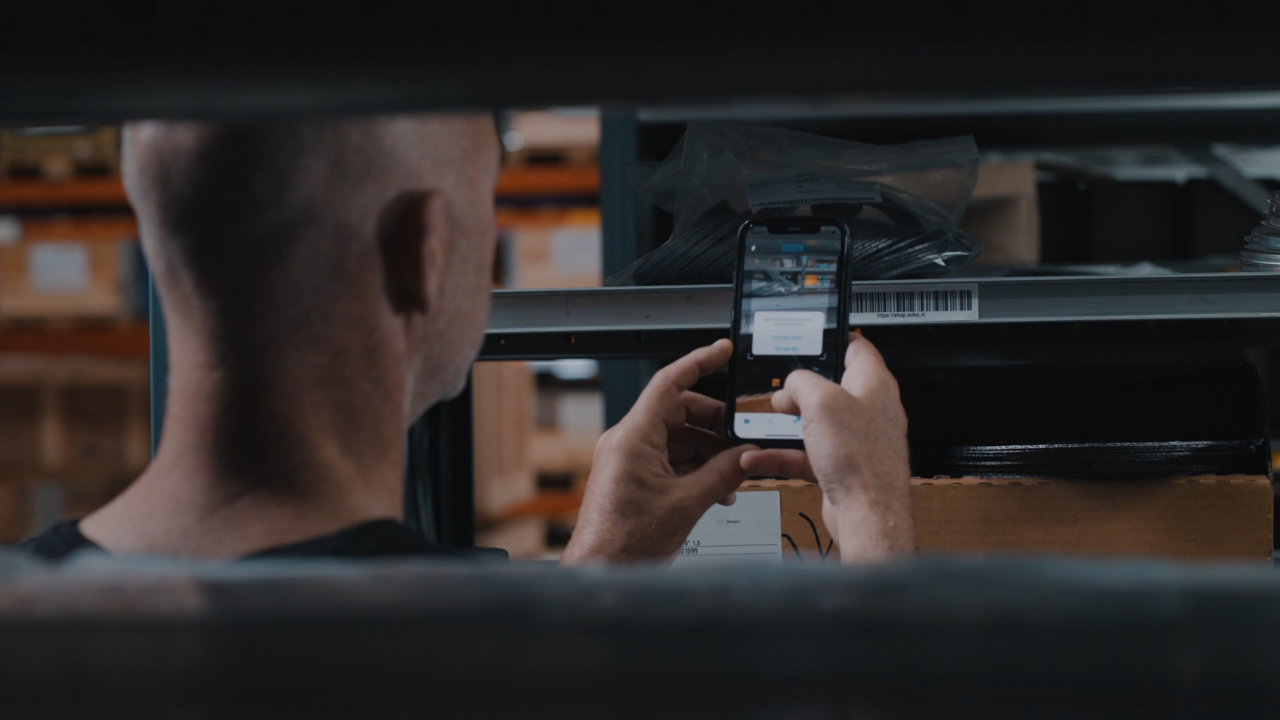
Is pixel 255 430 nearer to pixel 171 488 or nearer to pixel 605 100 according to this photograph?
pixel 171 488

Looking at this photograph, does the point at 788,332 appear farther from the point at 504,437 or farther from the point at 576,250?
the point at 504,437

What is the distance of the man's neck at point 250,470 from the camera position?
1.69 feet

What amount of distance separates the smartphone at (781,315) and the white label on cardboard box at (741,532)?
0.24 metres

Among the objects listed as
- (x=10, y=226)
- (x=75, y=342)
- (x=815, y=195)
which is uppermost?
(x=10, y=226)

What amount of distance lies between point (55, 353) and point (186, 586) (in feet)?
13.6

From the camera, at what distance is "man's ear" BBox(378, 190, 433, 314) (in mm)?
536

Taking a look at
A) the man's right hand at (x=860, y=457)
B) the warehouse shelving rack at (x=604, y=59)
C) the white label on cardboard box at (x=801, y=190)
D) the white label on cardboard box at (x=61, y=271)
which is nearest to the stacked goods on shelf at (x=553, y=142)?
the white label on cardboard box at (x=61, y=271)

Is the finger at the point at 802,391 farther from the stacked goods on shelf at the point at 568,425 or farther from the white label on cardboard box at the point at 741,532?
the stacked goods on shelf at the point at 568,425

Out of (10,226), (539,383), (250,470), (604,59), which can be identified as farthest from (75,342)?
(604,59)

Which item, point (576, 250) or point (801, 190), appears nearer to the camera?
point (801, 190)

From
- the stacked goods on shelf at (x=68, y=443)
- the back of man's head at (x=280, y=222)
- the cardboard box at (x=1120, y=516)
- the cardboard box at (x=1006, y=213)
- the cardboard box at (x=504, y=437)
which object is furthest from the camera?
the stacked goods on shelf at (x=68, y=443)

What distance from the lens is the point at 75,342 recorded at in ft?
12.4

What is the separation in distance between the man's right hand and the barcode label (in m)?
0.22

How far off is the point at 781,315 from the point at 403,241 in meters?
0.58
